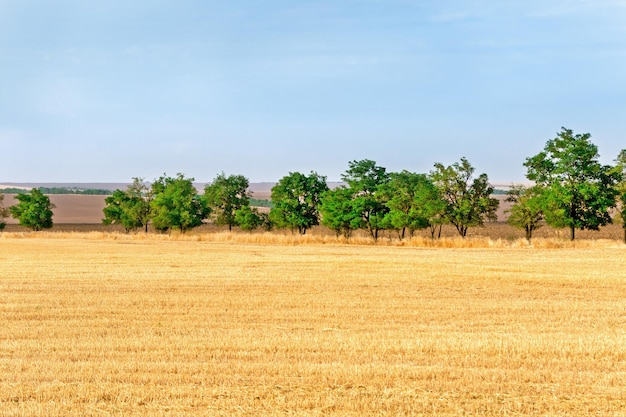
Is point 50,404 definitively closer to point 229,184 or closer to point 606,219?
point 606,219

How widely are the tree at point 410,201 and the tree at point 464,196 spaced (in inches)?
43.8

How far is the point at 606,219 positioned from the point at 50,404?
168ft

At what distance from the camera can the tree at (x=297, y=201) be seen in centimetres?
6425

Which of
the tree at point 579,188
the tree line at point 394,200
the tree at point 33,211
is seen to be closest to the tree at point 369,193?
the tree line at point 394,200

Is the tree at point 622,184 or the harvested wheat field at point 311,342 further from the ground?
the tree at point 622,184

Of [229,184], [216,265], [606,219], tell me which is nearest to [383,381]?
[216,265]

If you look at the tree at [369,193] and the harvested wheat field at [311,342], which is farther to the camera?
the tree at [369,193]

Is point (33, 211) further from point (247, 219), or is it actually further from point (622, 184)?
point (622, 184)

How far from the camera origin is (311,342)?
46.1 feet

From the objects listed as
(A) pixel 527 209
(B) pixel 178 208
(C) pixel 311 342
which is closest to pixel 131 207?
(B) pixel 178 208

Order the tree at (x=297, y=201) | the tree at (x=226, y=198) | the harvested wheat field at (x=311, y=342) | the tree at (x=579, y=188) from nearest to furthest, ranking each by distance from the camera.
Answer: the harvested wheat field at (x=311, y=342) < the tree at (x=579, y=188) < the tree at (x=297, y=201) < the tree at (x=226, y=198)

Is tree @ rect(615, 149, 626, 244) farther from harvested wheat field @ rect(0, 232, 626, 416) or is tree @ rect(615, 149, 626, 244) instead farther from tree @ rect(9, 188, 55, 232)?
tree @ rect(9, 188, 55, 232)

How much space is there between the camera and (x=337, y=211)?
2421 inches

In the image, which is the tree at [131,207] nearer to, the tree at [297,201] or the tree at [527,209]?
the tree at [297,201]
